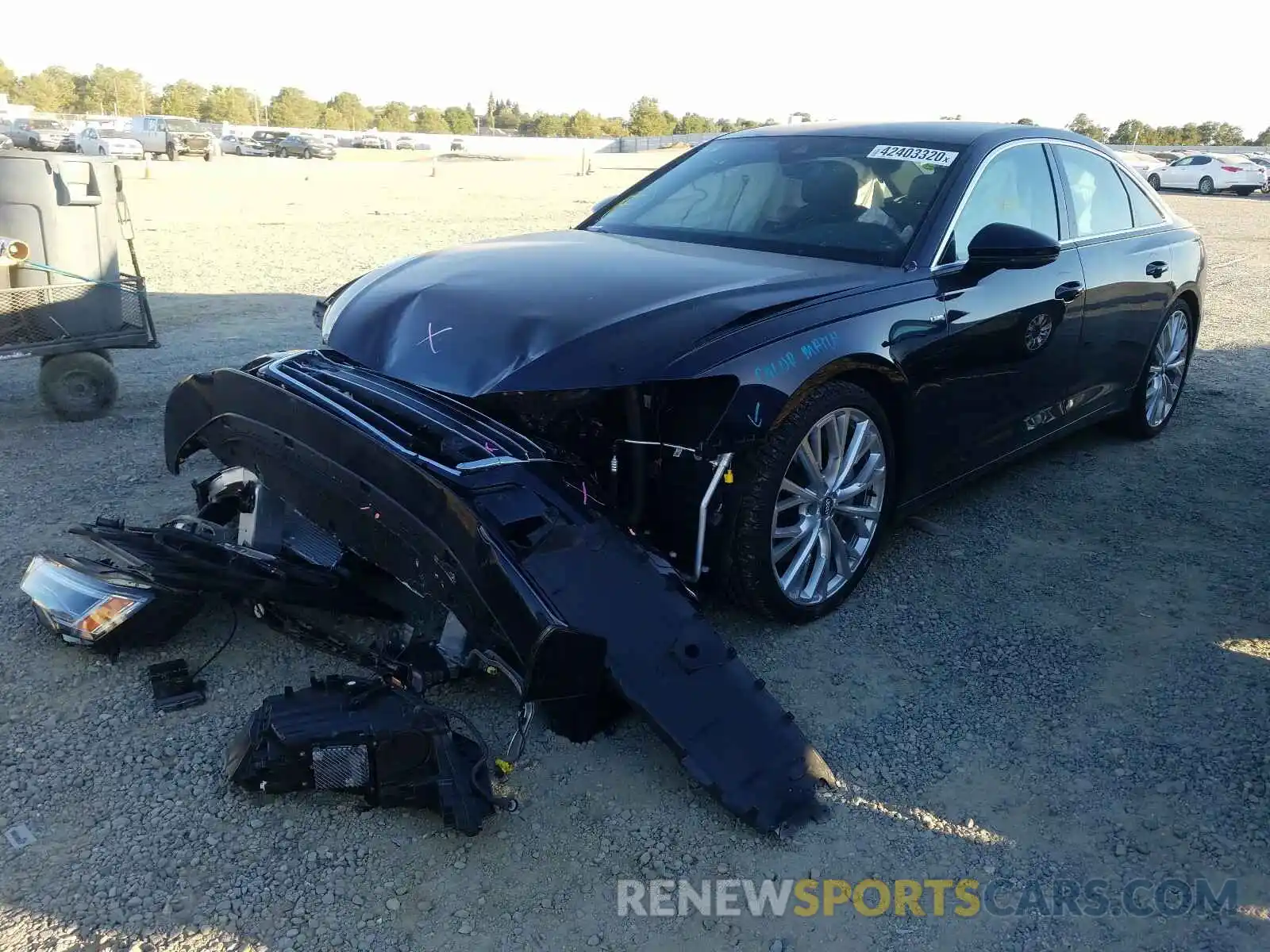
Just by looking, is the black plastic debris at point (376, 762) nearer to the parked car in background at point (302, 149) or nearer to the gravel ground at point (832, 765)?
the gravel ground at point (832, 765)

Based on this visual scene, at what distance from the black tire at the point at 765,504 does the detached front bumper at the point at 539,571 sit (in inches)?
13.5

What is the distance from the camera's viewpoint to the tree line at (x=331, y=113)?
75.0 metres

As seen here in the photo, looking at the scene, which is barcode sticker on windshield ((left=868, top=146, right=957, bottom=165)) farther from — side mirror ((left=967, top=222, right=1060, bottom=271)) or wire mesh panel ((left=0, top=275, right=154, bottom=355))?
wire mesh panel ((left=0, top=275, right=154, bottom=355))

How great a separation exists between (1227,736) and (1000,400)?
1577 mm

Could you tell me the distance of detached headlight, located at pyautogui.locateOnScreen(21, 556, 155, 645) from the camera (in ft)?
9.94

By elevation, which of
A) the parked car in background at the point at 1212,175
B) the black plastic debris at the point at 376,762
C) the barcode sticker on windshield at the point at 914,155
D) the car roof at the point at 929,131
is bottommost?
the black plastic debris at the point at 376,762

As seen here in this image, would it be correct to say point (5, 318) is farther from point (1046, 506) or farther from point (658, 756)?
point (1046, 506)

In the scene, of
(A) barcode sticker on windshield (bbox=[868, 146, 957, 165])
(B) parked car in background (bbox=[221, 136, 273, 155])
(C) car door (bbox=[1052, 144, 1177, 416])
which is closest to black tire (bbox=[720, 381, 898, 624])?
(A) barcode sticker on windshield (bbox=[868, 146, 957, 165])

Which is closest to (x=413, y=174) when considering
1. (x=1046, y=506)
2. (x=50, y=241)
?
(x=50, y=241)

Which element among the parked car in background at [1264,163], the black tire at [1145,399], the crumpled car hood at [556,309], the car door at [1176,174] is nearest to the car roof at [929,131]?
the crumpled car hood at [556,309]

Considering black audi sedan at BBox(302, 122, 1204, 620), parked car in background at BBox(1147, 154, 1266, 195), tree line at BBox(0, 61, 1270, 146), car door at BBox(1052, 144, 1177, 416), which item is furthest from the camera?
tree line at BBox(0, 61, 1270, 146)

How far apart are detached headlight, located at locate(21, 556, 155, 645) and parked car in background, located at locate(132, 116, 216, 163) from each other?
37676mm

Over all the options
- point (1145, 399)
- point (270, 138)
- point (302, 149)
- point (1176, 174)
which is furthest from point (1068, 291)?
point (270, 138)

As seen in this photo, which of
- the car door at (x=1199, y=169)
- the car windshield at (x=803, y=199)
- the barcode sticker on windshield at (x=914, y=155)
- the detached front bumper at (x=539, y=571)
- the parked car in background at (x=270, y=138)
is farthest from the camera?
the parked car in background at (x=270, y=138)
